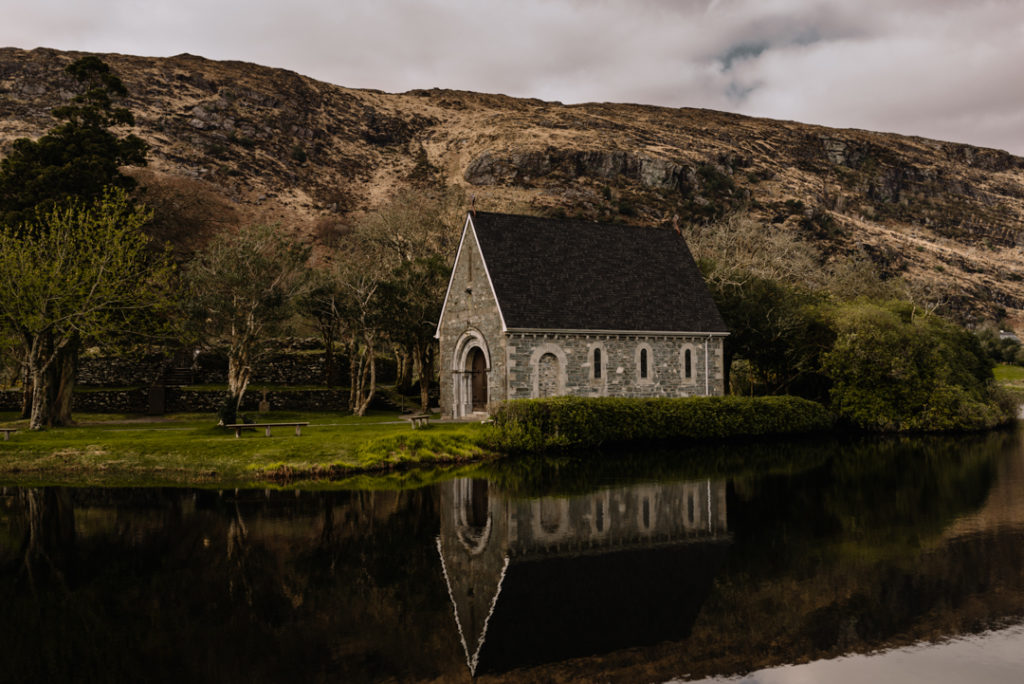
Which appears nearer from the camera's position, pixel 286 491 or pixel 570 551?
pixel 570 551

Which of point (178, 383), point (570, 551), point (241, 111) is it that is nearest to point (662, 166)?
point (241, 111)

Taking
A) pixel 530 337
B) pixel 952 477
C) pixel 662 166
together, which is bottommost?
pixel 952 477

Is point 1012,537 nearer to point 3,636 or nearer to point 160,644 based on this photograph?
point 160,644

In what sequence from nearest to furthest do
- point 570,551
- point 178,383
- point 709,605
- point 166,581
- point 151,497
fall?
point 709,605 → point 166,581 → point 570,551 → point 151,497 → point 178,383

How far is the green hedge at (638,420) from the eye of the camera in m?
28.5

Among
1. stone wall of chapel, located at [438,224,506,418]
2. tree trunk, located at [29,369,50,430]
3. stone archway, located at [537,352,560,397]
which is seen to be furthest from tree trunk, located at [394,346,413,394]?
Result: tree trunk, located at [29,369,50,430]

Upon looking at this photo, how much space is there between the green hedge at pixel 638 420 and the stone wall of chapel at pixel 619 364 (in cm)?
320

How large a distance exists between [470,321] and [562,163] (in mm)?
94522

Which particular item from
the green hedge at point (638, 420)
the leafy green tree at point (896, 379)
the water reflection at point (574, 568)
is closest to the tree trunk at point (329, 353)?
the green hedge at point (638, 420)

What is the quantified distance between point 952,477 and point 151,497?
21.8 metres

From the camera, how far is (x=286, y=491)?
2030 cm

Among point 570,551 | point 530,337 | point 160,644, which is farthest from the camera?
point 530,337

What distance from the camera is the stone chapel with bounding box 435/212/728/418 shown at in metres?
34.2

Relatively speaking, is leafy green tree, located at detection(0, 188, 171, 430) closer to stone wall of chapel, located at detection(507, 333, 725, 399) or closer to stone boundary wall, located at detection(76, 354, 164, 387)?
stone boundary wall, located at detection(76, 354, 164, 387)
